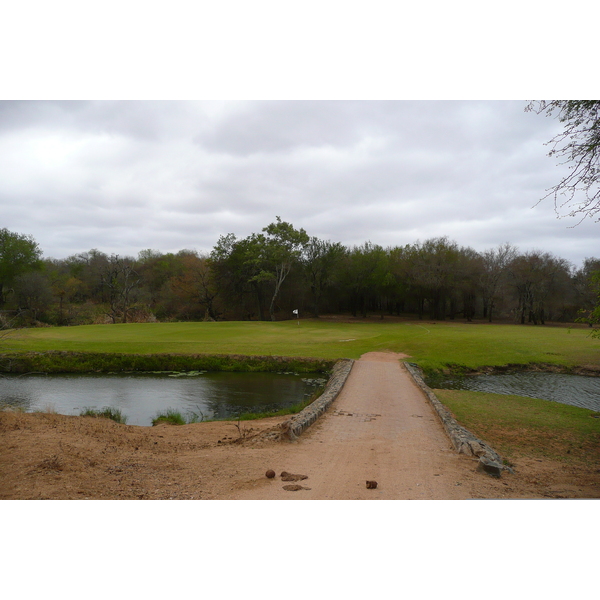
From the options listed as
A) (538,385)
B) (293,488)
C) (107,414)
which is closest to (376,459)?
(293,488)

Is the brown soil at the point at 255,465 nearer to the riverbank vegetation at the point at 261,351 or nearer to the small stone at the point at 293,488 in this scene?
the small stone at the point at 293,488

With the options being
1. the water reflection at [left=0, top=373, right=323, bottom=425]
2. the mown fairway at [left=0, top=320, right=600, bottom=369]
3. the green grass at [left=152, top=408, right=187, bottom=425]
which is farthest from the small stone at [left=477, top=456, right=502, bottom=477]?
the mown fairway at [left=0, top=320, right=600, bottom=369]

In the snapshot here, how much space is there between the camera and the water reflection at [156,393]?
1351 cm

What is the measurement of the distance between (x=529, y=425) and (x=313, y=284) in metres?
39.5

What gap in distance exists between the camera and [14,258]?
35.5m

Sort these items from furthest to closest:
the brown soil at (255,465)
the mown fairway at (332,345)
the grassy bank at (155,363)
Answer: the mown fairway at (332,345) → the grassy bank at (155,363) → the brown soil at (255,465)

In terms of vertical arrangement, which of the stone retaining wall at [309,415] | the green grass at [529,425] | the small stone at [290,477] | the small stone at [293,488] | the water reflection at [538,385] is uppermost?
the small stone at [293,488]

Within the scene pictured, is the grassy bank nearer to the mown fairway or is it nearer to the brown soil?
the mown fairway

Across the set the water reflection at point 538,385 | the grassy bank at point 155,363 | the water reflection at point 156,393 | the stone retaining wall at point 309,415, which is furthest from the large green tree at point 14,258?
the water reflection at point 538,385

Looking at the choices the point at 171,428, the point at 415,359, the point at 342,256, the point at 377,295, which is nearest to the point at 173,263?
the point at 342,256

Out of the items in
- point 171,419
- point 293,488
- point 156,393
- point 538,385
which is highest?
point 293,488

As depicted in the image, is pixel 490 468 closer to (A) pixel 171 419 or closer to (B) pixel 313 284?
(A) pixel 171 419

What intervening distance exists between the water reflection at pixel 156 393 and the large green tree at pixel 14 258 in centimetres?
1819

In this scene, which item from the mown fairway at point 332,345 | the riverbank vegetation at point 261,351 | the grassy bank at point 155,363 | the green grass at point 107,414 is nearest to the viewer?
the green grass at point 107,414
